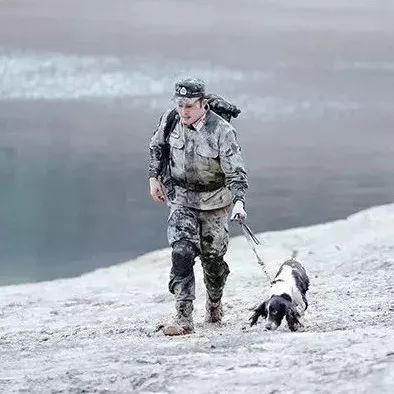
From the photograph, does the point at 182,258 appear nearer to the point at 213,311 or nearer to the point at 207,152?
the point at 207,152

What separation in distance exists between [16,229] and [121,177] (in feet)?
16.8

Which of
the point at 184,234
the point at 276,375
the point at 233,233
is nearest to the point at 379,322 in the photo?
the point at 184,234

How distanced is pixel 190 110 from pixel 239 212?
0.82 m

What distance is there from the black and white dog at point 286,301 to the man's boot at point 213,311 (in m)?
0.74

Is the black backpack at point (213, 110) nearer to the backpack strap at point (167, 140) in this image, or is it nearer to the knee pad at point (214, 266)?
the backpack strap at point (167, 140)

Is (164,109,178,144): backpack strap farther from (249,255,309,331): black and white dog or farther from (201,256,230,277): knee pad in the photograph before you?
(249,255,309,331): black and white dog

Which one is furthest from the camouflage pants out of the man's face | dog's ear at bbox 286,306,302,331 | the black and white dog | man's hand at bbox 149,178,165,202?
dog's ear at bbox 286,306,302,331

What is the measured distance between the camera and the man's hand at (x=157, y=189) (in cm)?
848

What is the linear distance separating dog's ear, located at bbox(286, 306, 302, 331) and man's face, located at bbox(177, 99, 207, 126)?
1.50 m

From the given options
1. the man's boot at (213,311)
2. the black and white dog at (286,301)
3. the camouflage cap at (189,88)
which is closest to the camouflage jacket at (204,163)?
the camouflage cap at (189,88)

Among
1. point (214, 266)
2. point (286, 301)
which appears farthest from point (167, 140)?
point (286, 301)

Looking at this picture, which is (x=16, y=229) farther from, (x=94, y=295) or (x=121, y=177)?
(x=94, y=295)

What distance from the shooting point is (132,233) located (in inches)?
974

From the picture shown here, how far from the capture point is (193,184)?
8.34 meters
